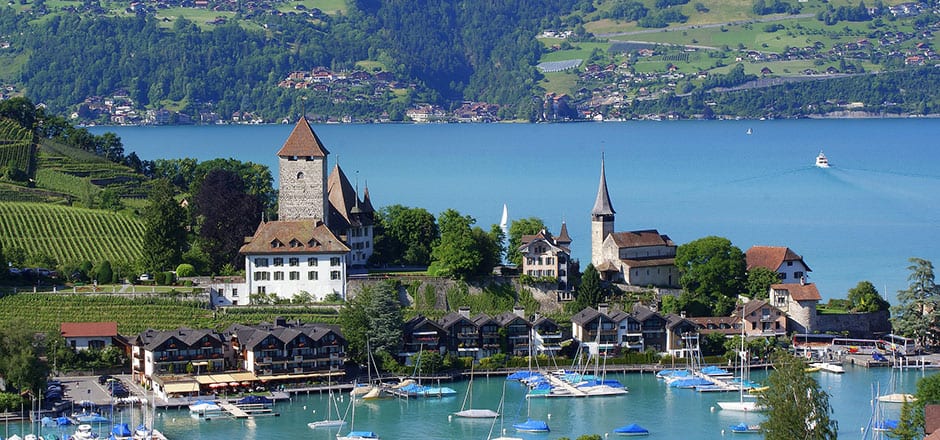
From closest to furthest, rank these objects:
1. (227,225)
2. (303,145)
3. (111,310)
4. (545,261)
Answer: (111,310) → (545,261) → (303,145) → (227,225)

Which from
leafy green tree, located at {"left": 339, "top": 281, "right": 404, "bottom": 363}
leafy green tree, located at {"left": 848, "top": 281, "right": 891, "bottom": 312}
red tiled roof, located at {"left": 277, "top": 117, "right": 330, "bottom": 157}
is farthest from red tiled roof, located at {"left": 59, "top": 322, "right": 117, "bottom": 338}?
leafy green tree, located at {"left": 848, "top": 281, "right": 891, "bottom": 312}

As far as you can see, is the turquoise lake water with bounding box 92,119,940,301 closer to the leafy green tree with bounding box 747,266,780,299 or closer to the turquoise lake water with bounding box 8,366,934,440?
the leafy green tree with bounding box 747,266,780,299

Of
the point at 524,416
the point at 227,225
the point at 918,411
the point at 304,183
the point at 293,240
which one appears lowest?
the point at 524,416

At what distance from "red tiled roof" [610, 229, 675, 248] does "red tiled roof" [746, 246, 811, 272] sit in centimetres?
342

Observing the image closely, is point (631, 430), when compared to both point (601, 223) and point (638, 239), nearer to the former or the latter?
point (638, 239)

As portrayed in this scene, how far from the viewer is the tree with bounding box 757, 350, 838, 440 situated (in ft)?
144

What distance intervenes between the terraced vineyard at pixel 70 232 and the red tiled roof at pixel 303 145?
8356mm

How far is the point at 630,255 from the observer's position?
66.6 m

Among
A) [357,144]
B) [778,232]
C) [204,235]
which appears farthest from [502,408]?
[357,144]

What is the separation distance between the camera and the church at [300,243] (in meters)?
63.6

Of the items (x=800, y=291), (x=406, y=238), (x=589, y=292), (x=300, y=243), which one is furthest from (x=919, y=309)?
(x=300, y=243)

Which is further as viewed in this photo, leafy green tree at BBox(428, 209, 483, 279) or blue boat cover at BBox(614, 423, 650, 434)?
leafy green tree at BBox(428, 209, 483, 279)

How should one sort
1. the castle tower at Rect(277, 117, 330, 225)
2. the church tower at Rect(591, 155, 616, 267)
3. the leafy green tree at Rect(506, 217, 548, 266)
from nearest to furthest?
the castle tower at Rect(277, 117, 330, 225)
the church tower at Rect(591, 155, 616, 267)
the leafy green tree at Rect(506, 217, 548, 266)

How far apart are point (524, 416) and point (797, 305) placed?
623 inches
